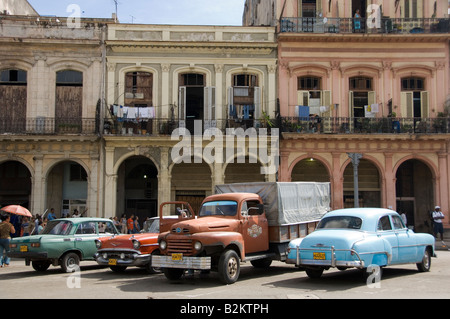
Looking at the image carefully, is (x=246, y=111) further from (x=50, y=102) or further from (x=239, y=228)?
(x=239, y=228)

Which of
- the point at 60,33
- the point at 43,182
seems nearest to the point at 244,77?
the point at 60,33

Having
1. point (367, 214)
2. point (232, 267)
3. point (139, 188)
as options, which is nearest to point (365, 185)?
point (139, 188)

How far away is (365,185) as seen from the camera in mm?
26703

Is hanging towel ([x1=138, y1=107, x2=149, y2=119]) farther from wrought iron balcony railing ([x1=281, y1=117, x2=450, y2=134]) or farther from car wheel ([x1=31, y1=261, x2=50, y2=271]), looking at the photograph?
car wheel ([x1=31, y1=261, x2=50, y2=271])

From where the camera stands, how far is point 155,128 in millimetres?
25266

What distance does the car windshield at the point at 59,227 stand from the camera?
571 inches

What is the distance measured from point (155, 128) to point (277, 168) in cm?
650

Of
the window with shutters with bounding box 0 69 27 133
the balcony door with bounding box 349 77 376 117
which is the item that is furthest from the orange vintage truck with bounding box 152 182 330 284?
the window with shutters with bounding box 0 69 27 133

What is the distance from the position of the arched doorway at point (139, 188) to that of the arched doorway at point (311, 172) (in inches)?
309

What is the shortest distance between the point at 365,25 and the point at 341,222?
1725 centimetres

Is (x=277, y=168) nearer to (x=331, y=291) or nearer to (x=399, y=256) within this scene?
(x=399, y=256)

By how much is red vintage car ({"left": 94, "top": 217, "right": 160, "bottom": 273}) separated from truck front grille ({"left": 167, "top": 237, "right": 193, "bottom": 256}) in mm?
1763

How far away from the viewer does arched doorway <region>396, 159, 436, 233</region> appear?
26.4 metres

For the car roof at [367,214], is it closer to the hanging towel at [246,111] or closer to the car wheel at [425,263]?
the car wheel at [425,263]
